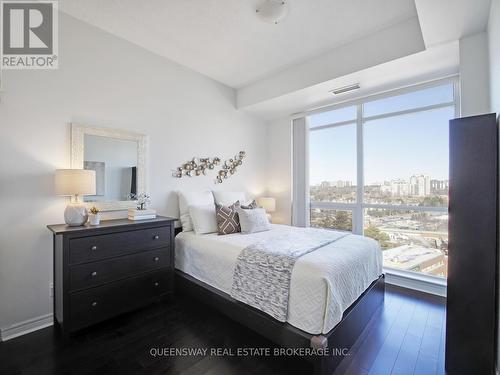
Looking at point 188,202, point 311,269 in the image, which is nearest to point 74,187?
point 188,202

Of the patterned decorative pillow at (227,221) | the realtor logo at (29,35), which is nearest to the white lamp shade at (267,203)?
the patterned decorative pillow at (227,221)

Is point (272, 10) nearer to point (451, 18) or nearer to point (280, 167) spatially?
point (451, 18)

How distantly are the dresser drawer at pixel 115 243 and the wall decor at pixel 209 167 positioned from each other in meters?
0.99

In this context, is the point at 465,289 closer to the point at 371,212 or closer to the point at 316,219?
the point at 371,212

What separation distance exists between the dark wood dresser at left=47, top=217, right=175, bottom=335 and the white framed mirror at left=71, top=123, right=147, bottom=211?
495 millimetres

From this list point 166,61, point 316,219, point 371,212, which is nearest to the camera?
point 166,61

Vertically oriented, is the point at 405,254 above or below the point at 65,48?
below

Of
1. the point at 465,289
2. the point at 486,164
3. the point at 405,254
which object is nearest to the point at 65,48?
the point at 486,164

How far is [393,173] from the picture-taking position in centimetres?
335

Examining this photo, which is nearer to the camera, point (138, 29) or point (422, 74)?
point (138, 29)

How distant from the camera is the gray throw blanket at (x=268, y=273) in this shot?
5.86 feet

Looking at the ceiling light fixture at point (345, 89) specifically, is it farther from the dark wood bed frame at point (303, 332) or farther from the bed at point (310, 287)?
the dark wood bed frame at point (303, 332)

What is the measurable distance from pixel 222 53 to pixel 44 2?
5.75 ft

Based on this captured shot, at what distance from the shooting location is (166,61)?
3.10 metres
